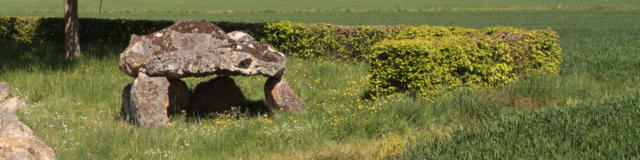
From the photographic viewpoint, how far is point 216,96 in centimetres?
1162

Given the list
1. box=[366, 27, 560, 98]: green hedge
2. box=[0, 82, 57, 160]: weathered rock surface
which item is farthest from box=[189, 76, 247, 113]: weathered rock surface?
box=[0, 82, 57, 160]: weathered rock surface

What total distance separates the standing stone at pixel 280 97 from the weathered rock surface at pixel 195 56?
1.30 feet

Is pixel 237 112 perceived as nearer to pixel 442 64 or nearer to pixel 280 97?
pixel 280 97

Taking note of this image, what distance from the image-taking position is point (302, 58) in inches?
702

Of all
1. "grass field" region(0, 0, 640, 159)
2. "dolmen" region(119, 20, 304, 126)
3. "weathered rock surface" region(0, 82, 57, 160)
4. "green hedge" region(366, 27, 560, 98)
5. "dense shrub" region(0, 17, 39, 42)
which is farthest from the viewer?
"dense shrub" region(0, 17, 39, 42)

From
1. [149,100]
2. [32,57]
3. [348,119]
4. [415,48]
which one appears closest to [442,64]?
[415,48]

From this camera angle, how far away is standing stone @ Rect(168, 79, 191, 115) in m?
10.7

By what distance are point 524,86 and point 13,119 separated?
895 cm

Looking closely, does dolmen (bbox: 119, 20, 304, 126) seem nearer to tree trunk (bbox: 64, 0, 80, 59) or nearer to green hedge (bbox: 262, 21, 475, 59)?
tree trunk (bbox: 64, 0, 80, 59)

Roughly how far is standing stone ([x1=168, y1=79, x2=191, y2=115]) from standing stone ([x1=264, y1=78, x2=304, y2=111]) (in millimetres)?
1412

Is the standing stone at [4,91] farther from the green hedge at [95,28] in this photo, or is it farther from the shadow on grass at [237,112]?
the green hedge at [95,28]

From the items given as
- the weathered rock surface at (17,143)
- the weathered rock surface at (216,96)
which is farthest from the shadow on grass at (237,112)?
the weathered rock surface at (17,143)

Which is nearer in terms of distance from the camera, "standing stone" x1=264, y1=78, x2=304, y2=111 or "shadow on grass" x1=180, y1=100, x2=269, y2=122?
"standing stone" x1=264, y1=78, x2=304, y2=111

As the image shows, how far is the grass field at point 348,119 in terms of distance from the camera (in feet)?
24.1
